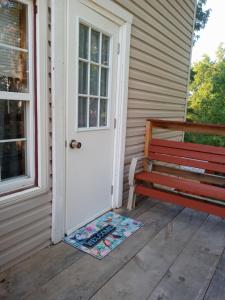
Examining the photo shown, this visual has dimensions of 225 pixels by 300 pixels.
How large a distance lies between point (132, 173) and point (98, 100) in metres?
0.93

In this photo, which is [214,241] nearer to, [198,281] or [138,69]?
[198,281]

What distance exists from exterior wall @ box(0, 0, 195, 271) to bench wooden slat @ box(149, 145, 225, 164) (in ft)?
0.96

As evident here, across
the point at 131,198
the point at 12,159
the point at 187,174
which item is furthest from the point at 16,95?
the point at 187,174

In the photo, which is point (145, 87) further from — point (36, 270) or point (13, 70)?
point (36, 270)

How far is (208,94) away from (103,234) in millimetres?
9969

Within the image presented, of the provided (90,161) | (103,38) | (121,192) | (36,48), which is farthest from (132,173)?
(36,48)

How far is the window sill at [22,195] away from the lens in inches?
64.9

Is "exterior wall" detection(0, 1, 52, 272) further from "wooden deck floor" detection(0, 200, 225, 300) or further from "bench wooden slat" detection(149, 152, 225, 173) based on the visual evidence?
"bench wooden slat" detection(149, 152, 225, 173)

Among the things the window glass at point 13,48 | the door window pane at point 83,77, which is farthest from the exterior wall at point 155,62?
the window glass at point 13,48

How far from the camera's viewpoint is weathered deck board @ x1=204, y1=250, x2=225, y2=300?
161 cm

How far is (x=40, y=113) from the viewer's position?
178 centimetres

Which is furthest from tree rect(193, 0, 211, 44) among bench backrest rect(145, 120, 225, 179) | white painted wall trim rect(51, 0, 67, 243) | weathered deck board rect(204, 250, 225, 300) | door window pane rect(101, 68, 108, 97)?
weathered deck board rect(204, 250, 225, 300)

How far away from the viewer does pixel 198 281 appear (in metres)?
1.74

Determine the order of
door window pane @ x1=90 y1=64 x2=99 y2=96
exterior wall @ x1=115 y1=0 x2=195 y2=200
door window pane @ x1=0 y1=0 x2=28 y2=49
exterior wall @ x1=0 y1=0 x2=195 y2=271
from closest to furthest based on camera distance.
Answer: door window pane @ x1=0 y1=0 x2=28 y2=49 < exterior wall @ x1=0 y1=0 x2=195 y2=271 < door window pane @ x1=90 y1=64 x2=99 y2=96 < exterior wall @ x1=115 y1=0 x2=195 y2=200
